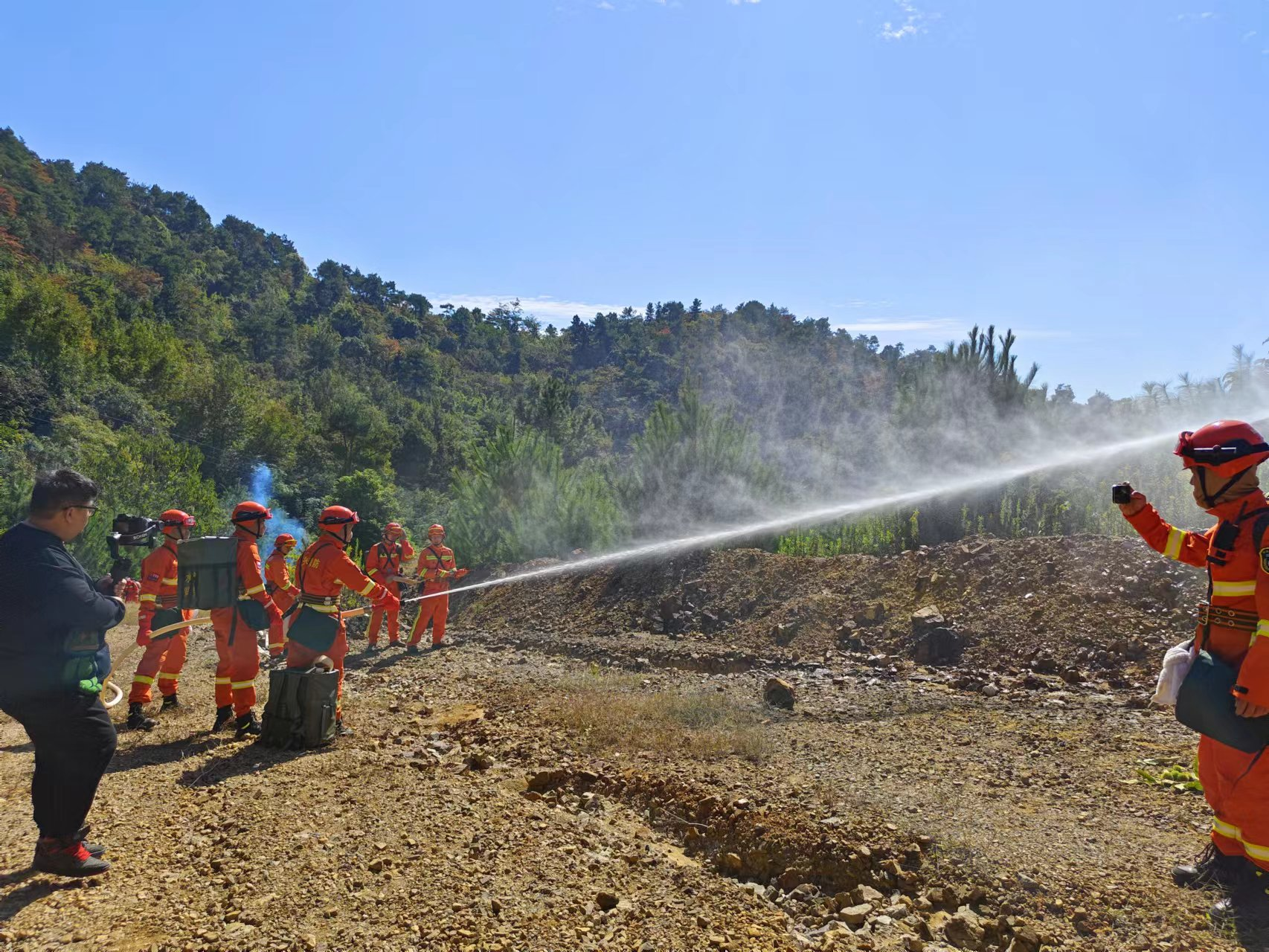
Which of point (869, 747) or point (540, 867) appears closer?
point (540, 867)

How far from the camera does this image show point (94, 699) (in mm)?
4254

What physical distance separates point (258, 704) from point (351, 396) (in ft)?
150

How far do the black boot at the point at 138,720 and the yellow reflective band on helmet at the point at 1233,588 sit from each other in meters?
8.18

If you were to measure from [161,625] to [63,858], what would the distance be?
402 centimetres

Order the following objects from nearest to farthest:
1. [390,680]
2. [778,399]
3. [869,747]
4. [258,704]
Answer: [869,747] < [258,704] < [390,680] < [778,399]

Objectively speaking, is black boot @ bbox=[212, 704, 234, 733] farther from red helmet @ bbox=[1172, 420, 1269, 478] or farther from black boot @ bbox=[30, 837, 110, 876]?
red helmet @ bbox=[1172, 420, 1269, 478]

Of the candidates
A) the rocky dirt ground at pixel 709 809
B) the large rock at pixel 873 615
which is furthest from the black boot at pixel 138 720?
the large rock at pixel 873 615

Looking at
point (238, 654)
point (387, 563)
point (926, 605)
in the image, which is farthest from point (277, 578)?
point (926, 605)

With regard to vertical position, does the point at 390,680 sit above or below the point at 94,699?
below

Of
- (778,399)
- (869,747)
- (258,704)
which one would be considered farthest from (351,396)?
(869,747)

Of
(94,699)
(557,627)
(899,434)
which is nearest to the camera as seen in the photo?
(94,699)

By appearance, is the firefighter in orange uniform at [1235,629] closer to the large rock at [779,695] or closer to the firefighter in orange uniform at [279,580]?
the large rock at [779,695]

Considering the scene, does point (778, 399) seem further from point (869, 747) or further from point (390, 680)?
point (869, 747)

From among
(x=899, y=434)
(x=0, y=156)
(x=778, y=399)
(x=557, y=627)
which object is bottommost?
(x=557, y=627)
